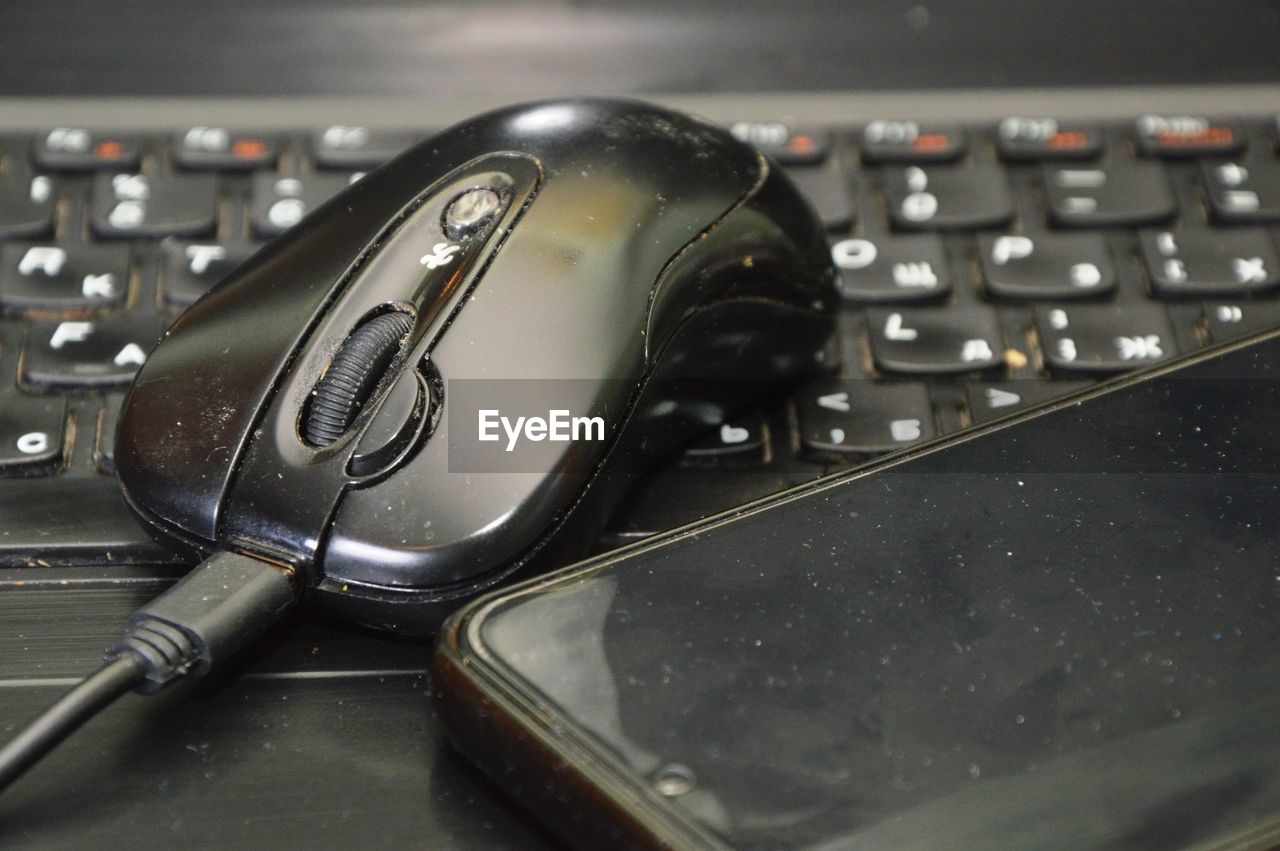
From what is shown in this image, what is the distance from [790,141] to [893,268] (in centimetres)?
9

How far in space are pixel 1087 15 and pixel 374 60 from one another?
1.07 feet

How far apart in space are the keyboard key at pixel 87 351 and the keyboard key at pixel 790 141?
0.25 metres

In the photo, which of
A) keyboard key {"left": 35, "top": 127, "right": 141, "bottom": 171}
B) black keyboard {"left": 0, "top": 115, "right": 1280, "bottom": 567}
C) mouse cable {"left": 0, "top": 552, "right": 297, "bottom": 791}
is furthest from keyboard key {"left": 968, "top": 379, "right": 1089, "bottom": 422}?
keyboard key {"left": 35, "top": 127, "right": 141, "bottom": 171}

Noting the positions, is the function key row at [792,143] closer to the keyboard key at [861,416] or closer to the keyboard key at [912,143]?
the keyboard key at [912,143]

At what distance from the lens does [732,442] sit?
45cm

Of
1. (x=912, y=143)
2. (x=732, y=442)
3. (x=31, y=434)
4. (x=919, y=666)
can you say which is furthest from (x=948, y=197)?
(x=31, y=434)

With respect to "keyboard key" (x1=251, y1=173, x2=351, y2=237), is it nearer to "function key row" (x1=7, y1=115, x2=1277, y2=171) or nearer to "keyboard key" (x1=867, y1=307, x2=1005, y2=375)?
"function key row" (x1=7, y1=115, x2=1277, y2=171)

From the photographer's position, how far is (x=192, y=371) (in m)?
0.38

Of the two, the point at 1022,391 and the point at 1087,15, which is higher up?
the point at 1087,15

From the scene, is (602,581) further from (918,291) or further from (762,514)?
(918,291)

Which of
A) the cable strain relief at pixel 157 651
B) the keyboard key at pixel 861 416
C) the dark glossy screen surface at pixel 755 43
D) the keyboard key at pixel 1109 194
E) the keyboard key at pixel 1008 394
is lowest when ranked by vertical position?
the cable strain relief at pixel 157 651

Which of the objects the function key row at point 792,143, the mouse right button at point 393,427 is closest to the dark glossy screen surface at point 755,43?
the function key row at point 792,143

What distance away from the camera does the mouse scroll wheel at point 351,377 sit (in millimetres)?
367

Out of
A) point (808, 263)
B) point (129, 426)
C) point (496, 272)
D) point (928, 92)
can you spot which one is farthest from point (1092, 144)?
point (129, 426)
